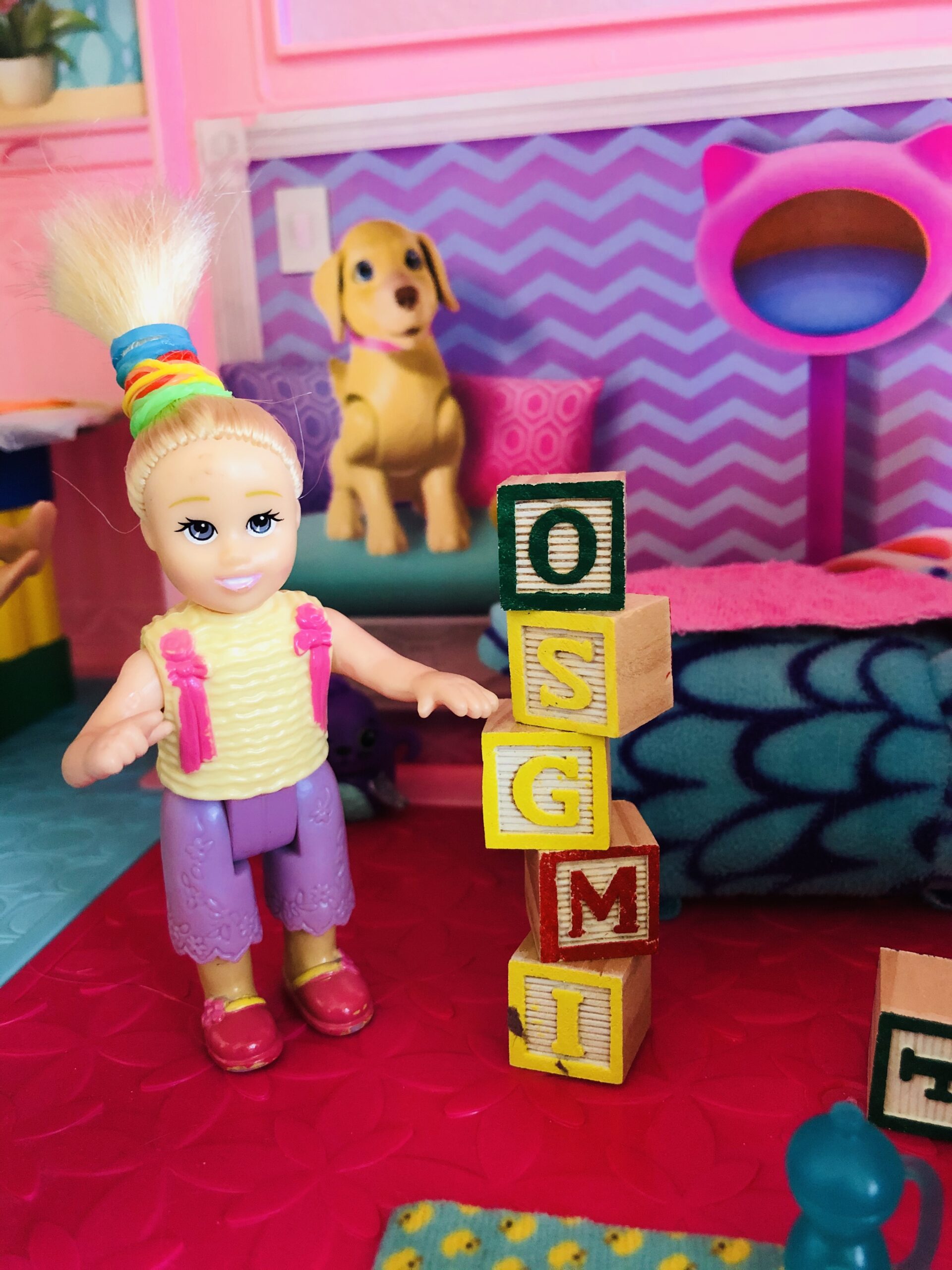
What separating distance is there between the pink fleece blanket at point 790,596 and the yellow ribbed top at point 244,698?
539 mm

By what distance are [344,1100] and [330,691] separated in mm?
797

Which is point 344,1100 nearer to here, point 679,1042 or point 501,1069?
point 501,1069

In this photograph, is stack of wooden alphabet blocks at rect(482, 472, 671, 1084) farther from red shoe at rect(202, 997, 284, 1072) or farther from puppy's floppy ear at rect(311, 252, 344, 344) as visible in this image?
puppy's floppy ear at rect(311, 252, 344, 344)

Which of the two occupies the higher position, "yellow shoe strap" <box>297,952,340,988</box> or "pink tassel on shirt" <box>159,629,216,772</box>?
"pink tassel on shirt" <box>159,629,216,772</box>

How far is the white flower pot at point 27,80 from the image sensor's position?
2.11 m

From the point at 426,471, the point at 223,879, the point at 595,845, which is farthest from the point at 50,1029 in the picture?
the point at 426,471

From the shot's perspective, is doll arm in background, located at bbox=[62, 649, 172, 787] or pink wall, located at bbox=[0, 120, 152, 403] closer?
doll arm in background, located at bbox=[62, 649, 172, 787]

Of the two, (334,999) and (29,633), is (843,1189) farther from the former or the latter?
(29,633)

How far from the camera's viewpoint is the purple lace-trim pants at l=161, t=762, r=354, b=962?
3.83ft

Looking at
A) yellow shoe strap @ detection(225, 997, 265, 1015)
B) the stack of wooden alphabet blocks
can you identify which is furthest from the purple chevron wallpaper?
yellow shoe strap @ detection(225, 997, 265, 1015)

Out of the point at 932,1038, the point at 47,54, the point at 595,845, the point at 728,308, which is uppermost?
the point at 47,54

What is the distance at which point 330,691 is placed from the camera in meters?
1.81

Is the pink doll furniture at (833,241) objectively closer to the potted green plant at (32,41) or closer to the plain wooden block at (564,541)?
the plain wooden block at (564,541)

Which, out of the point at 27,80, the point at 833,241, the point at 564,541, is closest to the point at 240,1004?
the point at 564,541
